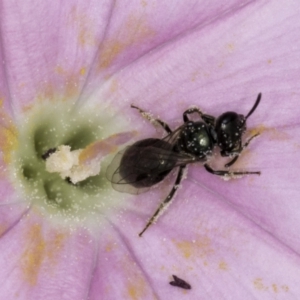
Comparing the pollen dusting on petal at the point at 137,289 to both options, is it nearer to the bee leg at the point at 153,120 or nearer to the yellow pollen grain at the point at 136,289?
the yellow pollen grain at the point at 136,289

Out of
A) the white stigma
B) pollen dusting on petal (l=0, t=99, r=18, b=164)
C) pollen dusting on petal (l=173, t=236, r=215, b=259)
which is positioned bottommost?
pollen dusting on petal (l=173, t=236, r=215, b=259)

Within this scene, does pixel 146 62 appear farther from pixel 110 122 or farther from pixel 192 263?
pixel 192 263

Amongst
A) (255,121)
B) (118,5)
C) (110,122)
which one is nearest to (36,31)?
(118,5)

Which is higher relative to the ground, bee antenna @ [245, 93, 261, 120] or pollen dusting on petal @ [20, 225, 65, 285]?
bee antenna @ [245, 93, 261, 120]

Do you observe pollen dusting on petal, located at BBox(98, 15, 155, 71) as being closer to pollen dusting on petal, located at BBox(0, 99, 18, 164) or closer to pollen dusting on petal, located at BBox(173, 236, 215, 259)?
pollen dusting on petal, located at BBox(0, 99, 18, 164)

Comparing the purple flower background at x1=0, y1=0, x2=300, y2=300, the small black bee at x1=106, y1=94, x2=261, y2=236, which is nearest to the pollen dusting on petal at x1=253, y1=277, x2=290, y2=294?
the purple flower background at x1=0, y1=0, x2=300, y2=300

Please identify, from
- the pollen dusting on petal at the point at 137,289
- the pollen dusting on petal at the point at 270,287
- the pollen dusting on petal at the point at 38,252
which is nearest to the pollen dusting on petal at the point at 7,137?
the pollen dusting on petal at the point at 38,252

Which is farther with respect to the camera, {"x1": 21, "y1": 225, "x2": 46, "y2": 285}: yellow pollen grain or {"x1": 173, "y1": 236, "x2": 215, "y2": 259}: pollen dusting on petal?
{"x1": 173, "y1": 236, "x2": 215, "y2": 259}: pollen dusting on petal

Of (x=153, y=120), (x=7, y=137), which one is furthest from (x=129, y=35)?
(x=7, y=137)

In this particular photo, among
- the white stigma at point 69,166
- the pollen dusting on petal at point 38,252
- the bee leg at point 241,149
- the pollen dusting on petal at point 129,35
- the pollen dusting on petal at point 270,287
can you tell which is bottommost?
the pollen dusting on petal at point 270,287
